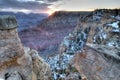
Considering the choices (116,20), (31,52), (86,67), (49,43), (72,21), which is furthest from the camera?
(72,21)

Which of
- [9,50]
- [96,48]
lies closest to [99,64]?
[96,48]

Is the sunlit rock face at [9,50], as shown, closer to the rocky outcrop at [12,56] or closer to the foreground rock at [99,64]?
the rocky outcrop at [12,56]

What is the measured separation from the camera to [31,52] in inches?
304

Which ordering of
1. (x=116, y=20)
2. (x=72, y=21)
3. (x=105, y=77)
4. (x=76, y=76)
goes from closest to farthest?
(x=105, y=77), (x=76, y=76), (x=116, y=20), (x=72, y=21)

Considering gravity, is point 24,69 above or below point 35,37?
above

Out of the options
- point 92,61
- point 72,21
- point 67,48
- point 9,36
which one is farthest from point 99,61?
point 72,21

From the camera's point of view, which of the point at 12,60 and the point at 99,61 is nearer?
the point at 99,61

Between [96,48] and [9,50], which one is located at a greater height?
[96,48]

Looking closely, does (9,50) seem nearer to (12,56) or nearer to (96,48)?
(12,56)

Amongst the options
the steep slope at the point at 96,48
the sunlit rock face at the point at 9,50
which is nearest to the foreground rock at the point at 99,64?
the steep slope at the point at 96,48

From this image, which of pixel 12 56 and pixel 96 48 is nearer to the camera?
pixel 96 48

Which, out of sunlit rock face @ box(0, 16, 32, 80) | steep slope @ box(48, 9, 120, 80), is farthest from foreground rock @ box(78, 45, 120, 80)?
sunlit rock face @ box(0, 16, 32, 80)

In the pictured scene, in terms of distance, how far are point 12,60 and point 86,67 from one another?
262 centimetres

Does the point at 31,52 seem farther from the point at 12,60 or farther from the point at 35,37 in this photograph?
the point at 35,37
